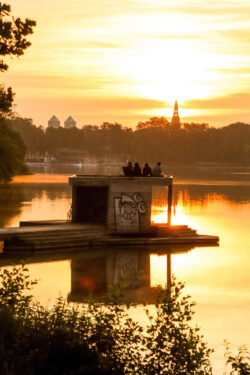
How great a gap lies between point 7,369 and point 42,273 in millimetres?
16228

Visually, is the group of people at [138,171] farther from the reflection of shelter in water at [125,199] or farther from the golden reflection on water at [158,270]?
the golden reflection on water at [158,270]

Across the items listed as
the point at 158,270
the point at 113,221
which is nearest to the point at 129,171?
the point at 113,221

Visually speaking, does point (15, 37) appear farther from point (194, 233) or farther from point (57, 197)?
point (57, 197)

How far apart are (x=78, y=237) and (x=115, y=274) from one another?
711 cm

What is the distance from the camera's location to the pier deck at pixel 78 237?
32.7 metres

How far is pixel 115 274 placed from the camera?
28047 mm

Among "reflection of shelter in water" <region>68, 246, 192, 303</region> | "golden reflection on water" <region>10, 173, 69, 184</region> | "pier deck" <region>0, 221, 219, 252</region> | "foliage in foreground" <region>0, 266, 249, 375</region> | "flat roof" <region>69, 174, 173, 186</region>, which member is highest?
"flat roof" <region>69, 174, 173, 186</region>

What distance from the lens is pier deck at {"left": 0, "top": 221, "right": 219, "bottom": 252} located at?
107 feet

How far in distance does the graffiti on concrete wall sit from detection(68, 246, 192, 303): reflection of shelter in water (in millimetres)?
2807

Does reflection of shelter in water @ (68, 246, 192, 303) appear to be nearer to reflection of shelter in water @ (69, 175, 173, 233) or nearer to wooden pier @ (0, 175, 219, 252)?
wooden pier @ (0, 175, 219, 252)

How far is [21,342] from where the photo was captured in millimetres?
12070

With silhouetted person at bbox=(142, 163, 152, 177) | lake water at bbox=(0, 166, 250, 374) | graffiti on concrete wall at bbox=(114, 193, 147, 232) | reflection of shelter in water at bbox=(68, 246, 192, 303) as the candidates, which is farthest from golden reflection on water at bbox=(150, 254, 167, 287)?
silhouetted person at bbox=(142, 163, 152, 177)

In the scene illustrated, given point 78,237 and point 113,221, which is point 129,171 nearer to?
point 113,221

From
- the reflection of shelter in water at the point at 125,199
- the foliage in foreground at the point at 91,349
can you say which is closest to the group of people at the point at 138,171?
the reflection of shelter in water at the point at 125,199
